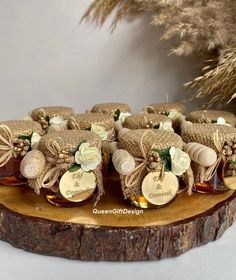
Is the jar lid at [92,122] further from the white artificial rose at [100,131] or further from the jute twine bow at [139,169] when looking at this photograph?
the jute twine bow at [139,169]

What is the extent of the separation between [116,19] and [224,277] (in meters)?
0.77

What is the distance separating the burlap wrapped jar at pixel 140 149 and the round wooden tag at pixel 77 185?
0.16 feet

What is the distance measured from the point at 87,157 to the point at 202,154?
17cm

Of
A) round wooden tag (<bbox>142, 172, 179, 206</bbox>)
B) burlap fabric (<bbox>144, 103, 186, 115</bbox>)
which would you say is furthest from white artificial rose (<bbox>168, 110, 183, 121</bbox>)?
round wooden tag (<bbox>142, 172, 179, 206</bbox>)

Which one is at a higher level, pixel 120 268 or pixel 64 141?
pixel 64 141

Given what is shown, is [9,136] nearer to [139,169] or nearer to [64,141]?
[64,141]

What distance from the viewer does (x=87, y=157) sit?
621 millimetres

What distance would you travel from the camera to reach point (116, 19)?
1.15 metres

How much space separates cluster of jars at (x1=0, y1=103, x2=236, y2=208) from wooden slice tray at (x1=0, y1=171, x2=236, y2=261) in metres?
0.03

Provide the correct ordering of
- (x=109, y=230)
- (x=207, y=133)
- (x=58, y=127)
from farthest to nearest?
(x=58, y=127), (x=207, y=133), (x=109, y=230)

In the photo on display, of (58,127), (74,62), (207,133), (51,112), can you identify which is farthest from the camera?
(74,62)

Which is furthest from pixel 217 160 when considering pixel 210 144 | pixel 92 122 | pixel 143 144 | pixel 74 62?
pixel 74 62

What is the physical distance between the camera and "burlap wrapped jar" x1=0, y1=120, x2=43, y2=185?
70 centimetres

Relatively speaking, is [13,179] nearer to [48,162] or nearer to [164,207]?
[48,162]
